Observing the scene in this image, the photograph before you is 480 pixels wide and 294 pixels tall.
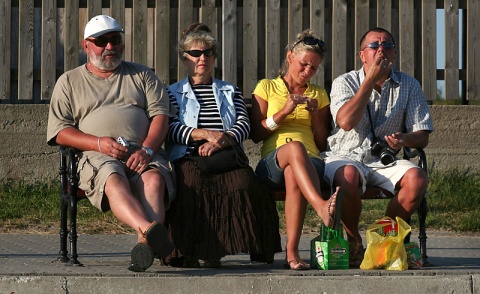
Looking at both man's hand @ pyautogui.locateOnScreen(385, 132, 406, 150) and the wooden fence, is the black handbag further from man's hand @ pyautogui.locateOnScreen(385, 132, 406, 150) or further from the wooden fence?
the wooden fence

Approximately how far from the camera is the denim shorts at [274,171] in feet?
23.0

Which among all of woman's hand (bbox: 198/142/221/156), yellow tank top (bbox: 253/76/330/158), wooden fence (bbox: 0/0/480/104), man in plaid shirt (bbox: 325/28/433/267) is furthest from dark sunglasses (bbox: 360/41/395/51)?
wooden fence (bbox: 0/0/480/104)

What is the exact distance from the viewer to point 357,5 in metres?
10.1

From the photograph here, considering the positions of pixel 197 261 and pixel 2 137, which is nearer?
pixel 197 261

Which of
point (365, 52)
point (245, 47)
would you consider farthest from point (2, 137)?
point (365, 52)

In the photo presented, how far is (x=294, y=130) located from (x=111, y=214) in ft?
8.14

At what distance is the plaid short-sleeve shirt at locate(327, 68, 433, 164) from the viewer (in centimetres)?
730

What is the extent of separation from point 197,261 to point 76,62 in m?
3.59

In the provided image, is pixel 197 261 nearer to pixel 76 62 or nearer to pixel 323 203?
pixel 323 203

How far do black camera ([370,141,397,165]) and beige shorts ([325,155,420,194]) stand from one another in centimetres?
4

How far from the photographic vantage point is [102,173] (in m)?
6.72

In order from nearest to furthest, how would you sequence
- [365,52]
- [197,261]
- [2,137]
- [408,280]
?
[408,280]
[197,261]
[365,52]
[2,137]

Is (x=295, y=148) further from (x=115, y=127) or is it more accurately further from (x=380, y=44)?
(x=115, y=127)

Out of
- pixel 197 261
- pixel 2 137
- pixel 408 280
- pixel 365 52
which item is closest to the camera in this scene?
pixel 408 280
